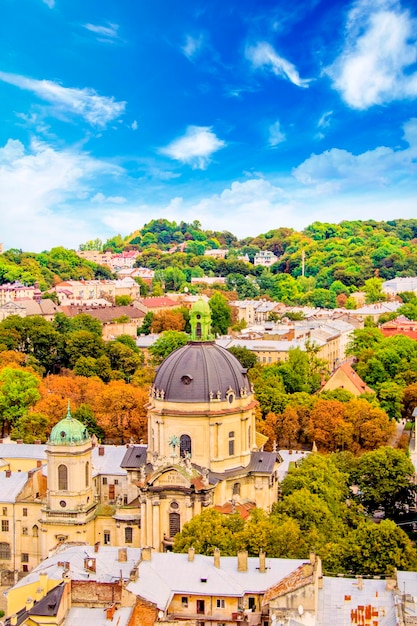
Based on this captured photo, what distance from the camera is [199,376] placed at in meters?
56.9

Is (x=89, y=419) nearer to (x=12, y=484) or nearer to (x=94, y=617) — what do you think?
(x=12, y=484)

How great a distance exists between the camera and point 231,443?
57.2 meters

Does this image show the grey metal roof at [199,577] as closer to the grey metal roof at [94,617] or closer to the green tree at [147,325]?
the grey metal roof at [94,617]

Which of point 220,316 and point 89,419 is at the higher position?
point 220,316

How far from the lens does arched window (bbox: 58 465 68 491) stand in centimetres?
5734

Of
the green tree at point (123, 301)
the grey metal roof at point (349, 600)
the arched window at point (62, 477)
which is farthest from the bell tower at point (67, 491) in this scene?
the green tree at point (123, 301)

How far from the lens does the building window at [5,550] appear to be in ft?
202

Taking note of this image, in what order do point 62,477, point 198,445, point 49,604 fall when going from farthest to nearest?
point 62,477
point 198,445
point 49,604

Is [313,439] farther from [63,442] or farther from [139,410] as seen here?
[63,442]

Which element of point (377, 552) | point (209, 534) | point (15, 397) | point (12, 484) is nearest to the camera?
point (209, 534)

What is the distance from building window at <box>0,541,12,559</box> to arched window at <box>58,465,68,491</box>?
759 centimetres

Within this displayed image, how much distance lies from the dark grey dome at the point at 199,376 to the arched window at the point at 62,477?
7823 millimetres

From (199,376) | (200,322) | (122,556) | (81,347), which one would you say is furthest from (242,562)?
(81,347)

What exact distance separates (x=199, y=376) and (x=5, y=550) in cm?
1907
